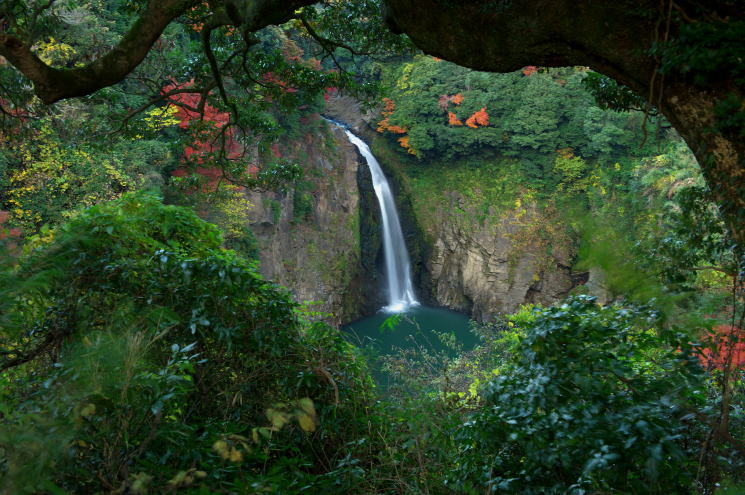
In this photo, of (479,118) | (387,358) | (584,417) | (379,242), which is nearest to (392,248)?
(379,242)

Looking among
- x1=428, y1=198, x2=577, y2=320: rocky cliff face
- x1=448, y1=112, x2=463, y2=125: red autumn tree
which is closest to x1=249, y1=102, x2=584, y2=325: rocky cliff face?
x1=428, y1=198, x2=577, y2=320: rocky cliff face

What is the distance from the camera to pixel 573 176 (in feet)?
56.3

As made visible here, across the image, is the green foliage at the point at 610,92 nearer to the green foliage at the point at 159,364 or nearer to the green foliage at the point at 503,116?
the green foliage at the point at 159,364

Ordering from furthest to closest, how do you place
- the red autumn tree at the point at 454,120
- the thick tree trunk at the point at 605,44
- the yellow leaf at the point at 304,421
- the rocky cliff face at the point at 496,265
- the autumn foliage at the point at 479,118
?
the red autumn tree at the point at 454,120
the autumn foliage at the point at 479,118
the rocky cliff face at the point at 496,265
the thick tree trunk at the point at 605,44
the yellow leaf at the point at 304,421

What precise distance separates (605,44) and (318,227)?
15266 millimetres

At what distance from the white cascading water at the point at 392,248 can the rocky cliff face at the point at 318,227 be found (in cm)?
122

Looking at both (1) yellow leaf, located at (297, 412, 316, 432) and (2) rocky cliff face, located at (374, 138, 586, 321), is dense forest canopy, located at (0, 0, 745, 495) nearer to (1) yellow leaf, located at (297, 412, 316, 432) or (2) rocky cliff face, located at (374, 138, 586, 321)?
(1) yellow leaf, located at (297, 412, 316, 432)

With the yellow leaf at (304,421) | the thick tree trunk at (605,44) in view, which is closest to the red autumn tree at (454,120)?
the thick tree trunk at (605,44)

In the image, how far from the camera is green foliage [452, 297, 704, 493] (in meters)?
1.72

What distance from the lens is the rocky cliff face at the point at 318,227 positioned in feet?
50.3

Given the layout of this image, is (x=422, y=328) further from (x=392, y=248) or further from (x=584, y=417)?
(x=584, y=417)

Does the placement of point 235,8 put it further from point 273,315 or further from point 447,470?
point 447,470

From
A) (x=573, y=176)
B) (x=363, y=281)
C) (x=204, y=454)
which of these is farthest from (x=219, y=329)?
(x=573, y=176)

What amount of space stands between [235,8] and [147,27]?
67 centimetres
